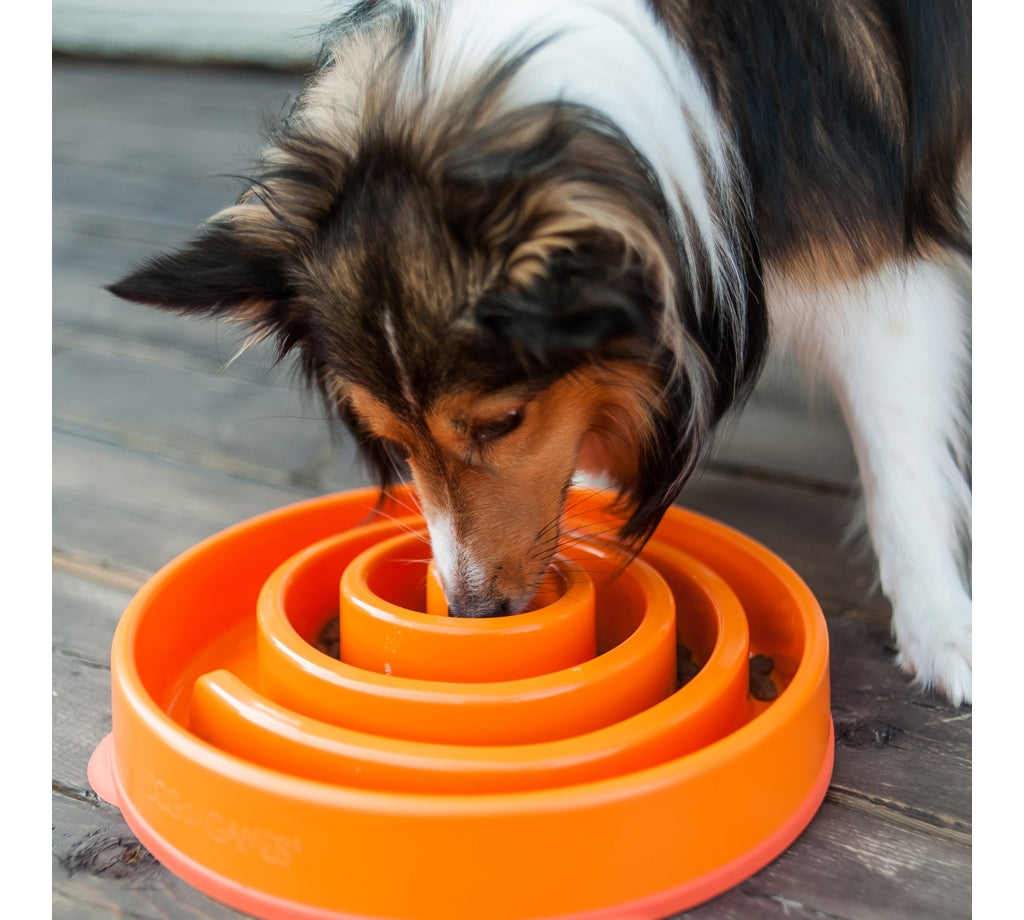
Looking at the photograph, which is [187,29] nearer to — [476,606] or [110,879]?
[476,606]

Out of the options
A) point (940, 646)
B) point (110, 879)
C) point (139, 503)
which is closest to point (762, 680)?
point (940, 646)

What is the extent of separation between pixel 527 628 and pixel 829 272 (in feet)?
2.42

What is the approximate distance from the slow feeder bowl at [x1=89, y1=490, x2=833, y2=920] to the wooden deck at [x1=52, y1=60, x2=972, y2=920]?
62 millimetres

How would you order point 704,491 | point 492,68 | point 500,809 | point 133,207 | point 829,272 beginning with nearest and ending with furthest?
1. point 500,809
2. point 492,68
3. point 829,272
4. point 704,491
5. point 133,207

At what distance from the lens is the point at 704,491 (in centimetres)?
246

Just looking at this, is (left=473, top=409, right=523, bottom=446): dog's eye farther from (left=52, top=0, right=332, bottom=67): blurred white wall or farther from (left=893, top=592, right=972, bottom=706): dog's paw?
(left=52, top=0, right=332, bottom=67): blurred white wall

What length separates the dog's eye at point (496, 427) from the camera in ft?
4.83

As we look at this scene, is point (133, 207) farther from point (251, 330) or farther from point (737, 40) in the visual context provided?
point (737, 40)

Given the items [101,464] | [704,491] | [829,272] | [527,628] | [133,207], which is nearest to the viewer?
[527,628]

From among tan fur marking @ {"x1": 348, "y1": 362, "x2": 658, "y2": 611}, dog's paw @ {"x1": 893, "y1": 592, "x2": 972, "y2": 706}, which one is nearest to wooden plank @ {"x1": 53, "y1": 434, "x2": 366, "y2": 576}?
tan fur marking @ {"x1": 348, "y1": 362, "x2": 658, "y2": 611}

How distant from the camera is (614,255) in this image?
137cm

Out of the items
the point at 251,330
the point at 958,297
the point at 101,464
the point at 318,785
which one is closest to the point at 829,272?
the point at 958,297

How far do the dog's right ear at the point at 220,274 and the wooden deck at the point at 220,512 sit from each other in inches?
26.1

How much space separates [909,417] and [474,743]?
92cm
